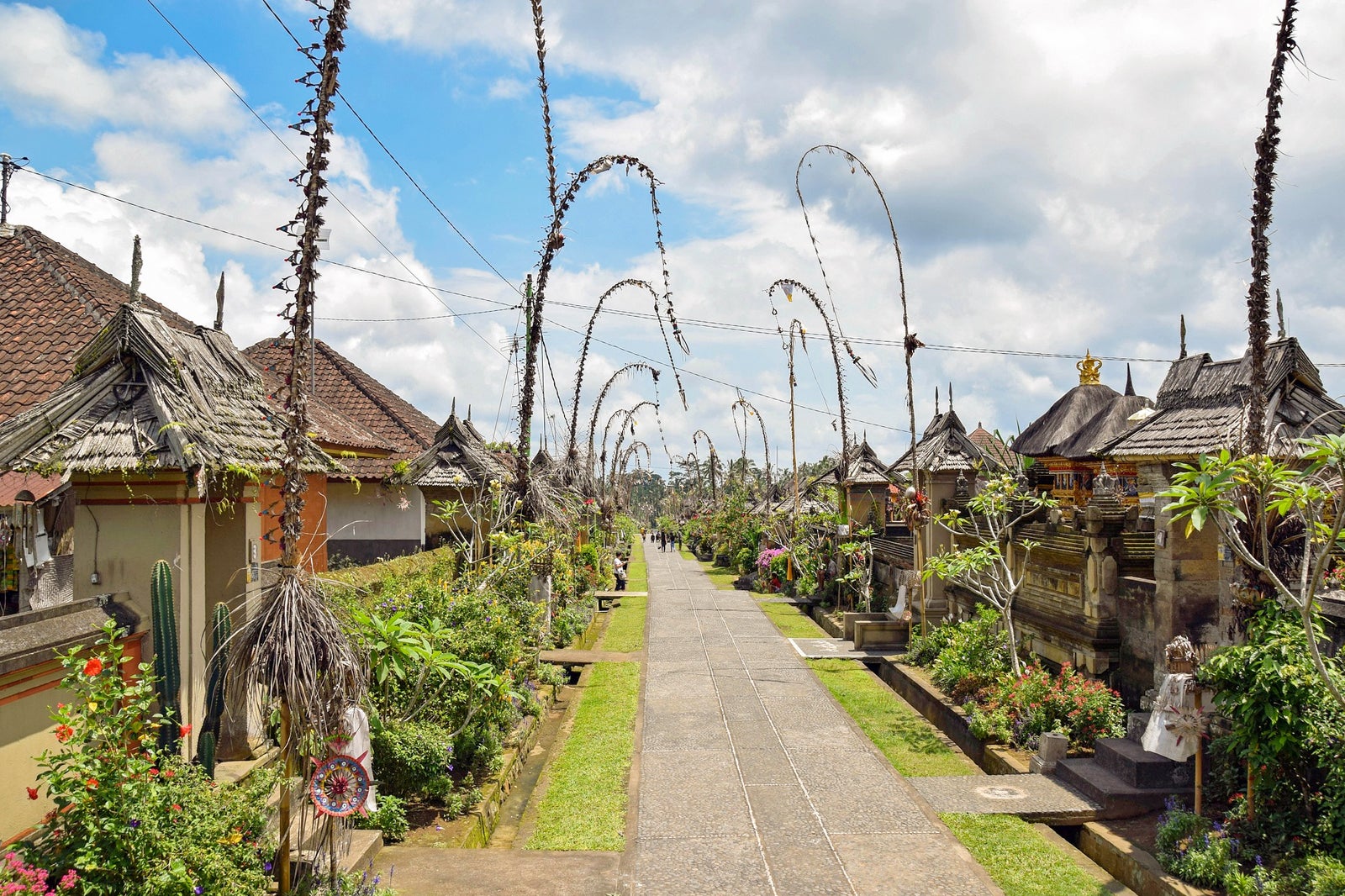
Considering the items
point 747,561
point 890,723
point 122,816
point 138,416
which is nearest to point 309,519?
point 138,416

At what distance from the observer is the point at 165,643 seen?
283 inches

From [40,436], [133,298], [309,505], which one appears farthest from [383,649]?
[309,505]

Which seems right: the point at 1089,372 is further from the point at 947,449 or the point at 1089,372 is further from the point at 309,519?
the point at 309,519

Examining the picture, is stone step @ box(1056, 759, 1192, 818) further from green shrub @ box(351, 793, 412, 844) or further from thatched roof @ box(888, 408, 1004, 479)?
thatched roof @ box(888, 408, 1004, 479)

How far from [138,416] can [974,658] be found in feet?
34.0

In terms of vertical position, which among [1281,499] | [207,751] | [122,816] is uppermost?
[1281,499]

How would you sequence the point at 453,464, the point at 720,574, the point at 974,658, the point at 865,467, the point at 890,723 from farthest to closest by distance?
the point at 720,574 < the point at 865,467 < the point at 453,464 < the point at 974,658 < the point at 890,723

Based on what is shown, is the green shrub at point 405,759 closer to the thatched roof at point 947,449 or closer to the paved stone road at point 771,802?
the paved stone road at point 771,802

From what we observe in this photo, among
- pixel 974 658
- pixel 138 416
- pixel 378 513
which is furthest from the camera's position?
pixel 378 513

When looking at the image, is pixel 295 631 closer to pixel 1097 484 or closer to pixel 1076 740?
pixel 1076 740

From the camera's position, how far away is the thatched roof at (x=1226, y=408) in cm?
962

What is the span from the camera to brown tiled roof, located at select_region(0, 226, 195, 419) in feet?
33.7

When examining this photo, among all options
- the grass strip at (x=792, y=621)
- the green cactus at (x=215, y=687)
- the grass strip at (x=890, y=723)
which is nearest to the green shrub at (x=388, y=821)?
the green cactus at (x=215, y=687)

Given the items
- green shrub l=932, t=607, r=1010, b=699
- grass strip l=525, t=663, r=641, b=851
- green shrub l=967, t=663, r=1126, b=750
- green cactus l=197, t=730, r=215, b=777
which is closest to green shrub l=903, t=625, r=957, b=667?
green shrub l=932, t=607, r=1010, b=699
